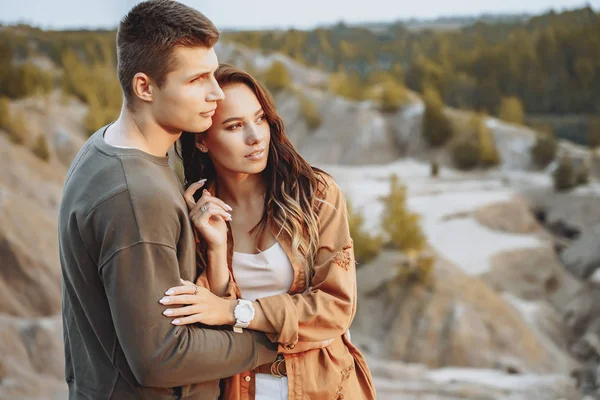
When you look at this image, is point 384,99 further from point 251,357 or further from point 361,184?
point 251,357

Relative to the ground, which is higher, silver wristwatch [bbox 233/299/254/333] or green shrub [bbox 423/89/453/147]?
silver wristwatch [bbox 233/299/254/333]

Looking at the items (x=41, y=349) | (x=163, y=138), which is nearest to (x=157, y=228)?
(x=163, y=138)

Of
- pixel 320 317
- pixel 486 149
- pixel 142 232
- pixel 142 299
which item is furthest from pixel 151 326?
pixel 486 149

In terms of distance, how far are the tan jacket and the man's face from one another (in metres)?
0.38

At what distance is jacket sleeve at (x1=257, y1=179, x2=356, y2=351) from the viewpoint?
171 centimetres

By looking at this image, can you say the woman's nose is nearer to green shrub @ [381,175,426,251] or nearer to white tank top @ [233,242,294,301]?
white tank top @ [233,242,294,301]

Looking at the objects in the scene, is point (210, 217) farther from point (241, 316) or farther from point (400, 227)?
point (400, 227)

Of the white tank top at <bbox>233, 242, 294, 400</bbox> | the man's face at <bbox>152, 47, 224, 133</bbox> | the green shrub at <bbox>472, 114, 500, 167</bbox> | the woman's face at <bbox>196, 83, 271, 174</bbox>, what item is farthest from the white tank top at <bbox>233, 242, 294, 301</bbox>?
the green shrub at <bbox>472, 114, 500, 167</bbox>

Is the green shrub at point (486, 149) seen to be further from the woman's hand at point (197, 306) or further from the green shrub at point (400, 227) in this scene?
the woman's hand at point (197, 306)

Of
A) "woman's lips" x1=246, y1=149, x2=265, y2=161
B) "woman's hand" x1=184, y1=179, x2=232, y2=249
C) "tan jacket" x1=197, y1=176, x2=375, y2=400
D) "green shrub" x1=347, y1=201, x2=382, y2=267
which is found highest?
"woman's lips" x1=246, y1=149, x2=265, y2=161

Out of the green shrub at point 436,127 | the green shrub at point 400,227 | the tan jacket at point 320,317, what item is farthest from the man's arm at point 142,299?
the green shrub at point 436,127

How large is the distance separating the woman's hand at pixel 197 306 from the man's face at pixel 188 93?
1.15 ft

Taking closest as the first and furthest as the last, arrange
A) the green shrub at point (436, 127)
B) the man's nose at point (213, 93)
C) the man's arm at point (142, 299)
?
the man's arm at point (142, 299), the man's nose at point (213, 93), the green shrub at point (436, 127)

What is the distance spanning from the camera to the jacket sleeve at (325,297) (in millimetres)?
1712
